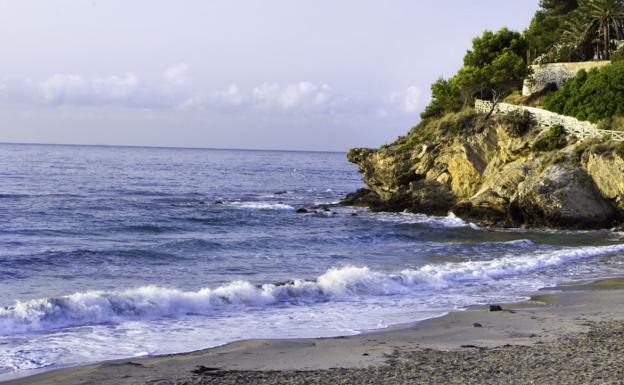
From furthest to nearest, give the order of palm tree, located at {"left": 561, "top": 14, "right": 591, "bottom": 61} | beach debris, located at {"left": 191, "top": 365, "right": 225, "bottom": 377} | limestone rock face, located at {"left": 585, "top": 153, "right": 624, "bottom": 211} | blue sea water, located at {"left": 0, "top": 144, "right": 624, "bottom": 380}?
palm tree, located at {"left": 561, "top": 14, "right": 591, "bottom": 61} → limestone rock face, located at {"left": 585, "top": 153, "right": 624, "bottom": 211} → blue sea water, located at {"left": 0, "top": 144, "right": 624, "bottom": 380} → beach debris, located at {"left": 191, "top": 365, "right": 225, "bottom": 377}

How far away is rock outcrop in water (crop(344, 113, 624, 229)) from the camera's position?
33.9 meters

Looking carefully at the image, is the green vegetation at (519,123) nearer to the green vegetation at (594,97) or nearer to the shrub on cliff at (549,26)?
the green vegetation at (594,97)

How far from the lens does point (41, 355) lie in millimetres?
12258

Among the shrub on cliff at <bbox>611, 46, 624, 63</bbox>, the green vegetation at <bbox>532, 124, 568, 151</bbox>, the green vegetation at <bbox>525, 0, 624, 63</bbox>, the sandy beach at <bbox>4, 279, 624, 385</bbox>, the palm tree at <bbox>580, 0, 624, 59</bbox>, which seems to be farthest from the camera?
the green vegetation at <bbox>525, 0, 624, 63</bbox>

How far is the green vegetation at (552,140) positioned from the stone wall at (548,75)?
32.0ft

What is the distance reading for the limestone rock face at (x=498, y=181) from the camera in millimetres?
33844

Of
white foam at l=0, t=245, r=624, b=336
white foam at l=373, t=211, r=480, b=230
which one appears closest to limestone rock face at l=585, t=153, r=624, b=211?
white foam at l=373, t=211, r=480, b=230

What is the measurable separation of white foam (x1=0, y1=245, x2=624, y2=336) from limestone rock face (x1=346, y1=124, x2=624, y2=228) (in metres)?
10.3

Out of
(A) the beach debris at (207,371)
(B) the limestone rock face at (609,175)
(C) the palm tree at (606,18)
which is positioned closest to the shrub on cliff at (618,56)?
(C) the palm tree at (606,18)

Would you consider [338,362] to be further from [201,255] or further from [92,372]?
[201,255]

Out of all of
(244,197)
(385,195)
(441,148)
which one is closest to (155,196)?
(244,197)

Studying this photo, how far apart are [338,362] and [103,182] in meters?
58.9

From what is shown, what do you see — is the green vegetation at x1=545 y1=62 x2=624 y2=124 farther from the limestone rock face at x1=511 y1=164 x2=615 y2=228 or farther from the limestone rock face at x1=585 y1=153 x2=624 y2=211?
the limestone rock face at x1=511 y1=164 x2=615 y2=228

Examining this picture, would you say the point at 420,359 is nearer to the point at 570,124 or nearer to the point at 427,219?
the point at 427,219
